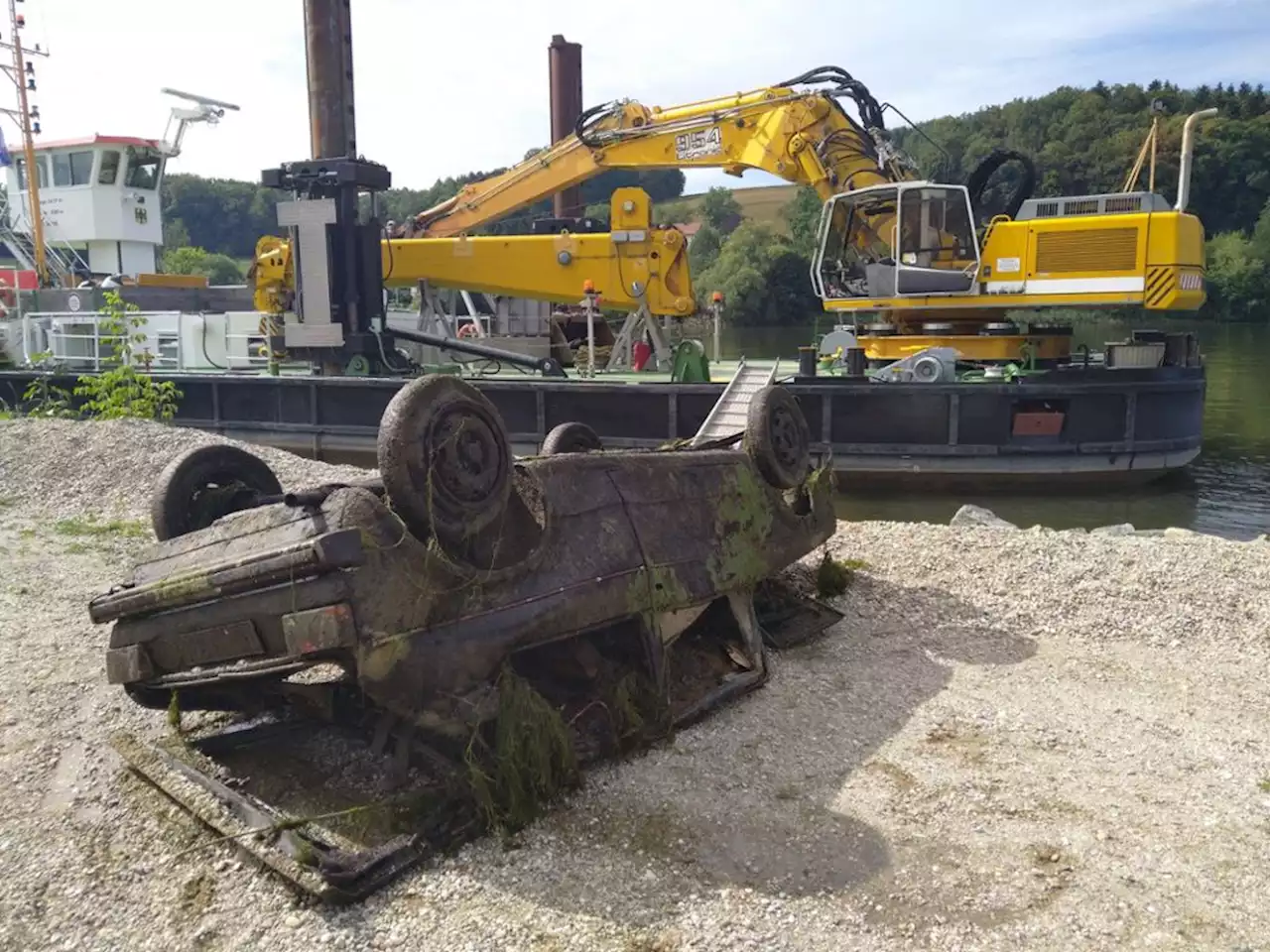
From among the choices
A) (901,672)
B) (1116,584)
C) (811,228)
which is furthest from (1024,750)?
(811,228)

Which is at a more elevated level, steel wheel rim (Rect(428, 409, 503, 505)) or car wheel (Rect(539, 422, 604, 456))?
steel wheel rim (Rect(428, 409, 503, 505))

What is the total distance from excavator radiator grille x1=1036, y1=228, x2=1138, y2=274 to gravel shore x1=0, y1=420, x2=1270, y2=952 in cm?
625

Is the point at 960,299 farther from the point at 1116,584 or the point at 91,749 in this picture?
the point at 91,749

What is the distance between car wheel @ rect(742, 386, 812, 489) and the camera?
5.51m

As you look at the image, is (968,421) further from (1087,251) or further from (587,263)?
(587,263)

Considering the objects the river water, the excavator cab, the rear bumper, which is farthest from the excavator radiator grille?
the rear bumper

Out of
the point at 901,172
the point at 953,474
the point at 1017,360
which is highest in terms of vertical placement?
the point at 901,172

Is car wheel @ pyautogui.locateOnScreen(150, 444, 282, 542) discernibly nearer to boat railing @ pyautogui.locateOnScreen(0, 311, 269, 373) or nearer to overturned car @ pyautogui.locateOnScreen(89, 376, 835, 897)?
overturned car @ pyautogui.locateOnScreen(89, 376, 835, 897)

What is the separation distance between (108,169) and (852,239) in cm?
1643

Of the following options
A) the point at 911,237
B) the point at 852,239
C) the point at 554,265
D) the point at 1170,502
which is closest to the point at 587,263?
the point at 554,265

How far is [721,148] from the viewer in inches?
586

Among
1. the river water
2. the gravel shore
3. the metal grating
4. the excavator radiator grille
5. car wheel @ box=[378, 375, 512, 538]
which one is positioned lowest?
the river water

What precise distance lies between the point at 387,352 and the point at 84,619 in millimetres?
9360

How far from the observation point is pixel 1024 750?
4.25 metres
